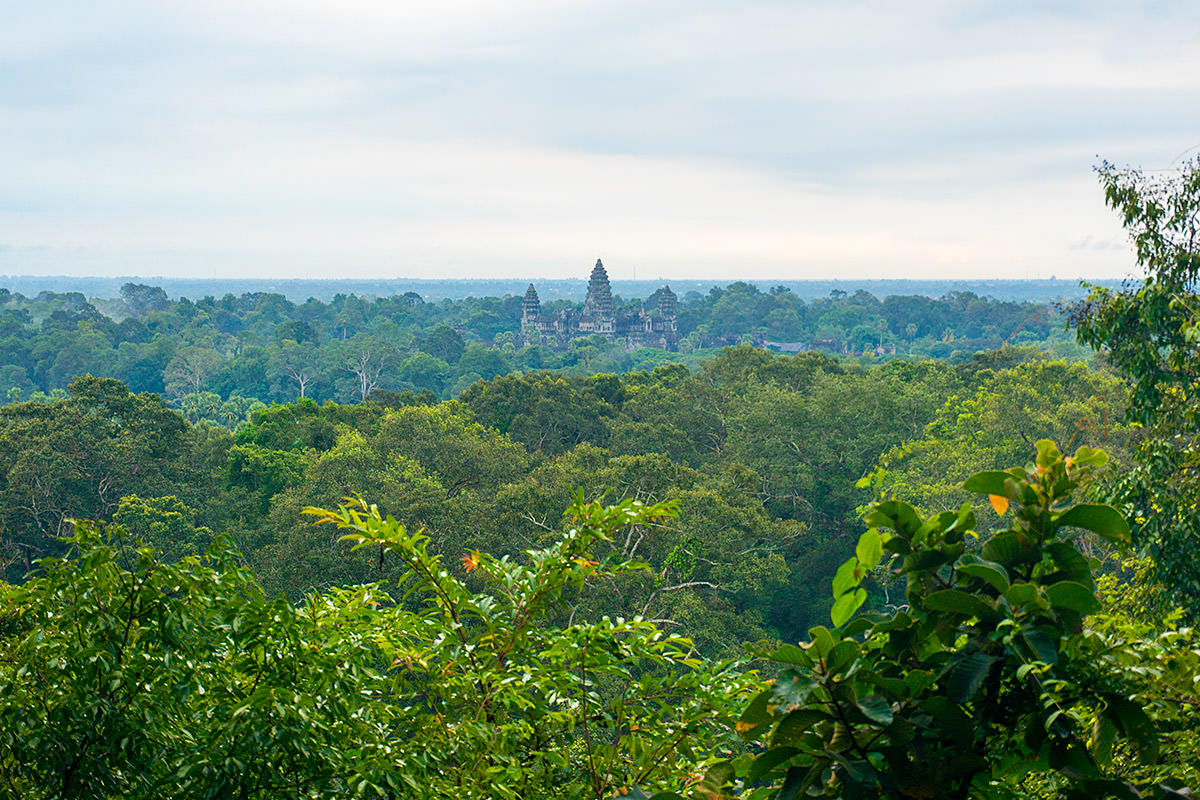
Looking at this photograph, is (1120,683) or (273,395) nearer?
(1120,683)

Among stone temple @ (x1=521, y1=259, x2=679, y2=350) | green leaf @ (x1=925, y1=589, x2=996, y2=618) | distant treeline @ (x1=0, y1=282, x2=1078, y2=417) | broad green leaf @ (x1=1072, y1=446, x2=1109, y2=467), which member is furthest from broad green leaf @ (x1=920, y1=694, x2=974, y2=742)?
stone temple @ (x1=521, y1=259, x2=679, y2=350)

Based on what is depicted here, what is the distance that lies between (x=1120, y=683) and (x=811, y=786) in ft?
1.96

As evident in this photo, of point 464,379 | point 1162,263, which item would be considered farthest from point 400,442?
point 464,379

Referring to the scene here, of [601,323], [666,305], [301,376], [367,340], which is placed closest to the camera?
[301,376]

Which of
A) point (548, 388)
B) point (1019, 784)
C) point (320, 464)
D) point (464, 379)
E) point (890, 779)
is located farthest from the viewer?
point (464, 379)

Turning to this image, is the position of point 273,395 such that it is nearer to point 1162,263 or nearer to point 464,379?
point 464,379

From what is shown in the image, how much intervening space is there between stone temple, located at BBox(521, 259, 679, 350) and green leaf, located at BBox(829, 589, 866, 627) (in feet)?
248

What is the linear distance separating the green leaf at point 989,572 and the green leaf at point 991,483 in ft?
0.43

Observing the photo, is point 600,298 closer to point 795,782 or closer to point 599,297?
point 599,297

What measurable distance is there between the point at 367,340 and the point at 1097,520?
5728 cm

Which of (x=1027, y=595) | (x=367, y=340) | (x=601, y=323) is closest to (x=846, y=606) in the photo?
(x=1027, y=595)

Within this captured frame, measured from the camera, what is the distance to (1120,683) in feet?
5.51

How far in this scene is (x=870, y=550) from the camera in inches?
64.3

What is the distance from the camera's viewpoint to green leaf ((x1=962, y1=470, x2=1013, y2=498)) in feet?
5.49
